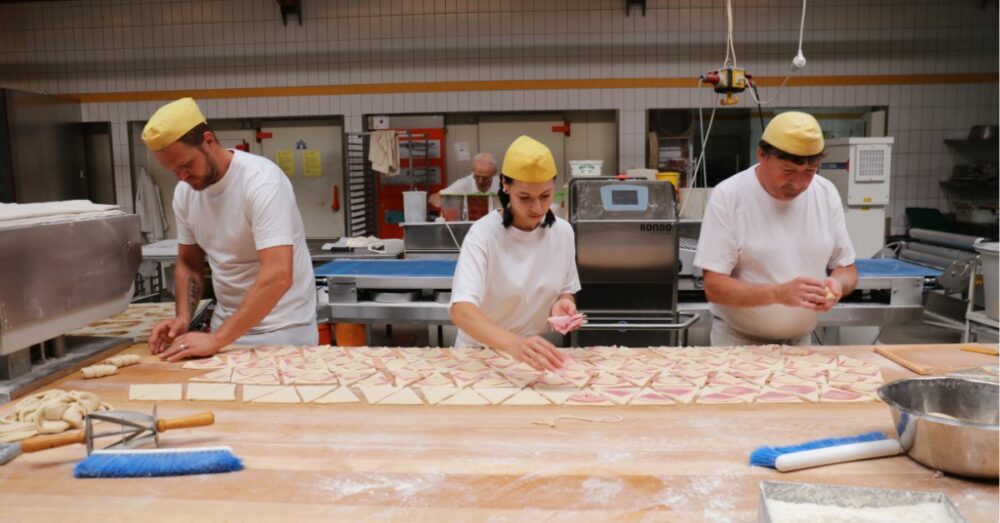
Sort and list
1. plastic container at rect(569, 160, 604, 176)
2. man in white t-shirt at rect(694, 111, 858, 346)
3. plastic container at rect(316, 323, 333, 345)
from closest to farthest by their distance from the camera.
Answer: man in white t-shirt at rect(694, 111, 858, 346), plastic container at rect(316, 323, 333, 345), plastic container at rect(569, 160, 604, 176)

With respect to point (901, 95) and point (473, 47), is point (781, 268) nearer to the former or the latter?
point (473, 47)

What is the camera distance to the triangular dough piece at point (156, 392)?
1.85m

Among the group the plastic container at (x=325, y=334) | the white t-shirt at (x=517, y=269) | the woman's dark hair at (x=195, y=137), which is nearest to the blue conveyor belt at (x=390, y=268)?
the plastic container at (x=325, y=334)

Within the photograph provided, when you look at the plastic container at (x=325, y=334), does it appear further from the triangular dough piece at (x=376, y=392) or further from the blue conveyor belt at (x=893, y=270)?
the blue conveyor belt at (x=893, y=270)

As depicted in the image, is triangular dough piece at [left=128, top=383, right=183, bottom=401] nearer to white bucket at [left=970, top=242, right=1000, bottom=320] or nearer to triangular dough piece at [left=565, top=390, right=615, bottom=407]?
triangular dough piece at [left=565, top=390, right=615, bottom=407]

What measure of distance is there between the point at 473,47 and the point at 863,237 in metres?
3.97

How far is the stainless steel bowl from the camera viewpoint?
126 cm

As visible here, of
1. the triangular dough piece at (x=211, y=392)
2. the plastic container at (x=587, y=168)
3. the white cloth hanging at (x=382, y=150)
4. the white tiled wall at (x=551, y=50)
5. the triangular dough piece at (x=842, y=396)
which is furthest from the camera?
the white tiled wall at (x=551, y=50)

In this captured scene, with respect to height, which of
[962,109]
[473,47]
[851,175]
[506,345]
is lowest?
[506,345]

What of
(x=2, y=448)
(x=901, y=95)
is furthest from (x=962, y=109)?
(x=2, y=448)

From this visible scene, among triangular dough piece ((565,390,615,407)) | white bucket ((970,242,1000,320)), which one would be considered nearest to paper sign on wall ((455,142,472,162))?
white bucket ((970,242,1000,320))

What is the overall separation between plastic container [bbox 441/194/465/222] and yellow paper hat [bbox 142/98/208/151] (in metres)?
2.70

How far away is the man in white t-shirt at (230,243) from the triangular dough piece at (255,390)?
0.42m

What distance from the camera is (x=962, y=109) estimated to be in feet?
22.5
